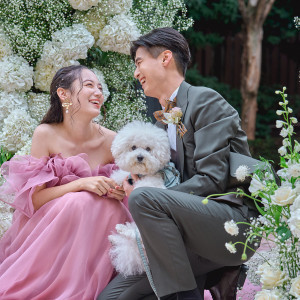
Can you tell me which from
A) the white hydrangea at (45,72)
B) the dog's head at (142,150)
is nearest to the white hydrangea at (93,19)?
the white hydrangea at (45,72)

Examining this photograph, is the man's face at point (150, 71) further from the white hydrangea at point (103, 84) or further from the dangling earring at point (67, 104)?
the white hydrangea at point (103, 84)

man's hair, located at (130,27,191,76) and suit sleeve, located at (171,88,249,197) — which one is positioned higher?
man's hair, located at (130,27,191,76)

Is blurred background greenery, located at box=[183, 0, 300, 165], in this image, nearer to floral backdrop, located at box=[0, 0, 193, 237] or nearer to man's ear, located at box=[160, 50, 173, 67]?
floral backdrop, located at box=[0, 0, 193, 237]

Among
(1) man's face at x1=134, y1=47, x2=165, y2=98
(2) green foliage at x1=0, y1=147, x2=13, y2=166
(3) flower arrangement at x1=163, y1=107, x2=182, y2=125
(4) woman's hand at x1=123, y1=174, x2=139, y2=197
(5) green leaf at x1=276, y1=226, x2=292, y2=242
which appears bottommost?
(2) green foliage at x1=0, y1=147, x2=13, y2=166

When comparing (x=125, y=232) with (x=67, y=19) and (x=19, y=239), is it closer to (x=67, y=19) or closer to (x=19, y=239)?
(x=19, y=239)

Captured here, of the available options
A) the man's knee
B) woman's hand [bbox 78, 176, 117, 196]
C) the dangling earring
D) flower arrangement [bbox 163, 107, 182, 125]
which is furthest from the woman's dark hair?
the man's knee

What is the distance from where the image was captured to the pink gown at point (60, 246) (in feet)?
8.33

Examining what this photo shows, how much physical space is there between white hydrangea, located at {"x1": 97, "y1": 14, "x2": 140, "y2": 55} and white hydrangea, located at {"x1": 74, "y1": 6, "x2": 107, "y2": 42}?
5 cm

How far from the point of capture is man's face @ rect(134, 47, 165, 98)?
2609 mm

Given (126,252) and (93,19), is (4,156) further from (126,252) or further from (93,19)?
(126,252)

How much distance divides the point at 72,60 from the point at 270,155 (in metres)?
5.50

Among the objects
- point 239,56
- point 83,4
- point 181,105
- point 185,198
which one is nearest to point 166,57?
point 181,105

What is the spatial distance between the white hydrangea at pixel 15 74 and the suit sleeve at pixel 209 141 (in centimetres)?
157

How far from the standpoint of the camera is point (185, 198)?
7.24ft
